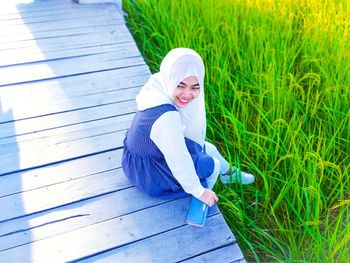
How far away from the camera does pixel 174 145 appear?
1.64m

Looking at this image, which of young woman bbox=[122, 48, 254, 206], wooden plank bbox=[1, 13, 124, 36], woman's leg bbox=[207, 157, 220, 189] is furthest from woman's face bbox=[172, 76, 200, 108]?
wooden plank bbox=[1, 13, 124, 36]

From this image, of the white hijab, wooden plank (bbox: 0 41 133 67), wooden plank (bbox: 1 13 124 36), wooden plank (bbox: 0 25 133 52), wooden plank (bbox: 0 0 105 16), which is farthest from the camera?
wooden plank (bbox: 0 0 105 16)

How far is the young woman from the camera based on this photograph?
1613 mm

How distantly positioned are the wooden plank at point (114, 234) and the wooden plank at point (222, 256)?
4 centimetres

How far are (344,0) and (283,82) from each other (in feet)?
3.03

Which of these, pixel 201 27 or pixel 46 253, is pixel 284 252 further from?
pixel 201 27

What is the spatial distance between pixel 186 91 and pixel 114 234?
63 cm

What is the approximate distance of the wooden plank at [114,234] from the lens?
169 centimetres

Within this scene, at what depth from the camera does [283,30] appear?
2.69m

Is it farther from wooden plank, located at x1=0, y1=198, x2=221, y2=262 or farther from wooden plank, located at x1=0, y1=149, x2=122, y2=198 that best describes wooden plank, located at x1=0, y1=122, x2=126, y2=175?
wooden plank, located at x1=0, y1=198, x2=221, y2=262

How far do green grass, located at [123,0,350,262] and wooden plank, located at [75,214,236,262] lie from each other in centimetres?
14

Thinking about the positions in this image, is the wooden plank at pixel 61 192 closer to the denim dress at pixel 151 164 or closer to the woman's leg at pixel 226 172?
the denim dress at pixel 151 164

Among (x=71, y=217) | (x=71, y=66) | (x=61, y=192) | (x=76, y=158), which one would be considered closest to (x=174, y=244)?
(x=71, y=217)

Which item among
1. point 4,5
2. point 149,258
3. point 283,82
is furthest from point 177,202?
point 4,5
